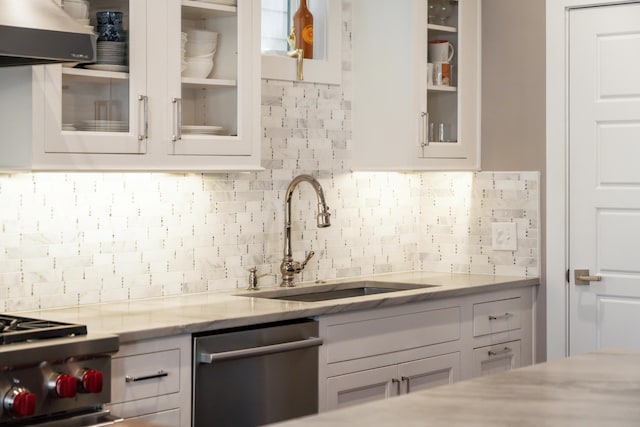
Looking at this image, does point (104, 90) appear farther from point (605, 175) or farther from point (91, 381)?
point (605, 175)

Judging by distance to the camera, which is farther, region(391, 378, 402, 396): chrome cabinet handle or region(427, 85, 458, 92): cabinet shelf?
region(427, 85, 458, 92): cabinet shelf

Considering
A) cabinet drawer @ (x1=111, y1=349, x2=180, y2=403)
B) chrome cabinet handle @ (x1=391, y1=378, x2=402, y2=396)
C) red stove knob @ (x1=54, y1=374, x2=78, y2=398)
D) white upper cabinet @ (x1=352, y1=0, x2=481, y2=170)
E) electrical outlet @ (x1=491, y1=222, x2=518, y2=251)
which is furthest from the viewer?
electrical outlet @ (x1=491, y1=222, x2=518, y2=251)

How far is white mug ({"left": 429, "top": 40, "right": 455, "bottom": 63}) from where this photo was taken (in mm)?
4398

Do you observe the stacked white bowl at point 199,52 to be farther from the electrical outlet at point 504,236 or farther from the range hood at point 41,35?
the electrical outlet at point 504,236

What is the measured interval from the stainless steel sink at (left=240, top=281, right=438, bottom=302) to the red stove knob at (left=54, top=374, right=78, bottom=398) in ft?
4.18

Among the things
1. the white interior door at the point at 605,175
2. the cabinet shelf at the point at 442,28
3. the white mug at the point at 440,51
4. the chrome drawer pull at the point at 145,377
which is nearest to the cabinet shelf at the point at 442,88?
the white mug at the point at 440,51

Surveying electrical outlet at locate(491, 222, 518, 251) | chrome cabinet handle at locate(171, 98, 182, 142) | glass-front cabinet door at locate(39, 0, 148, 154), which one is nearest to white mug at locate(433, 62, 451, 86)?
electrical outlet at locate(491, 222, 518, 251)

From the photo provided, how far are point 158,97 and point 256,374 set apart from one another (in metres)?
0.97

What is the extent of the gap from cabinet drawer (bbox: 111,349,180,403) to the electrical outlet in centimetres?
205

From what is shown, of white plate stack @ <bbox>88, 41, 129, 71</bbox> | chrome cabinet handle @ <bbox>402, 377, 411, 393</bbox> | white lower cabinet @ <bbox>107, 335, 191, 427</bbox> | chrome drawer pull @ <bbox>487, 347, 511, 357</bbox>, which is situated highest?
white plate stack @ <bbox>88, 41, 129, 71</bbox>

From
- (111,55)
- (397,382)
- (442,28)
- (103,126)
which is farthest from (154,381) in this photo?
(442,28)

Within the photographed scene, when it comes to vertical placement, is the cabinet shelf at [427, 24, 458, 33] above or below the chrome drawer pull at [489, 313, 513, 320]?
above

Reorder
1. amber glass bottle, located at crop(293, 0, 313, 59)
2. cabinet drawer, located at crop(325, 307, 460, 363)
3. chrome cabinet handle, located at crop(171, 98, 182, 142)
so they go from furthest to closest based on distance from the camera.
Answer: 1. amber glass bottle, located at crop(293, 0, 313, 59)
2. cabinet drawer, located at crop(325, 307, 460, 363)
3. chrome cabinet handle, located at crop(171, 98, 182, 142)

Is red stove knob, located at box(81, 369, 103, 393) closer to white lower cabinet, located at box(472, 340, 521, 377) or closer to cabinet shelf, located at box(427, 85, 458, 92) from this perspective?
white lower cabinet, located at box(472, 340, 521, 377)
